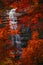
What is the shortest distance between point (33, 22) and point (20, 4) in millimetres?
276

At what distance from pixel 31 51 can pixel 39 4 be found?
59 cm

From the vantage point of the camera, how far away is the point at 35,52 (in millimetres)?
3080

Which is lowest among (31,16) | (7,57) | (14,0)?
(7,57)

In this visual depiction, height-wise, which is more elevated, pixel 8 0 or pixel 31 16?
pixel 8 0

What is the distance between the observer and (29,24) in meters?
3.11

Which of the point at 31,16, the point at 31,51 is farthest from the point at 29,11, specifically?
the point at 31,51

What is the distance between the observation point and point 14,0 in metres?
3.12

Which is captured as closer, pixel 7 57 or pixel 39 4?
pixel 39 4

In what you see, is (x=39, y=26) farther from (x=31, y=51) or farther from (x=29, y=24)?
(x=31, y=51)

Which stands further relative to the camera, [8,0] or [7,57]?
[7,57]

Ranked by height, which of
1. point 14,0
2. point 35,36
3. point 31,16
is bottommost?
point 35,36

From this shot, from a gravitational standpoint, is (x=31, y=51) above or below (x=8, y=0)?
below

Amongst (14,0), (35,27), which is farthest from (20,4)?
(35,27)

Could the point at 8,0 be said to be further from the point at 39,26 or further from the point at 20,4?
the point at 39,26
